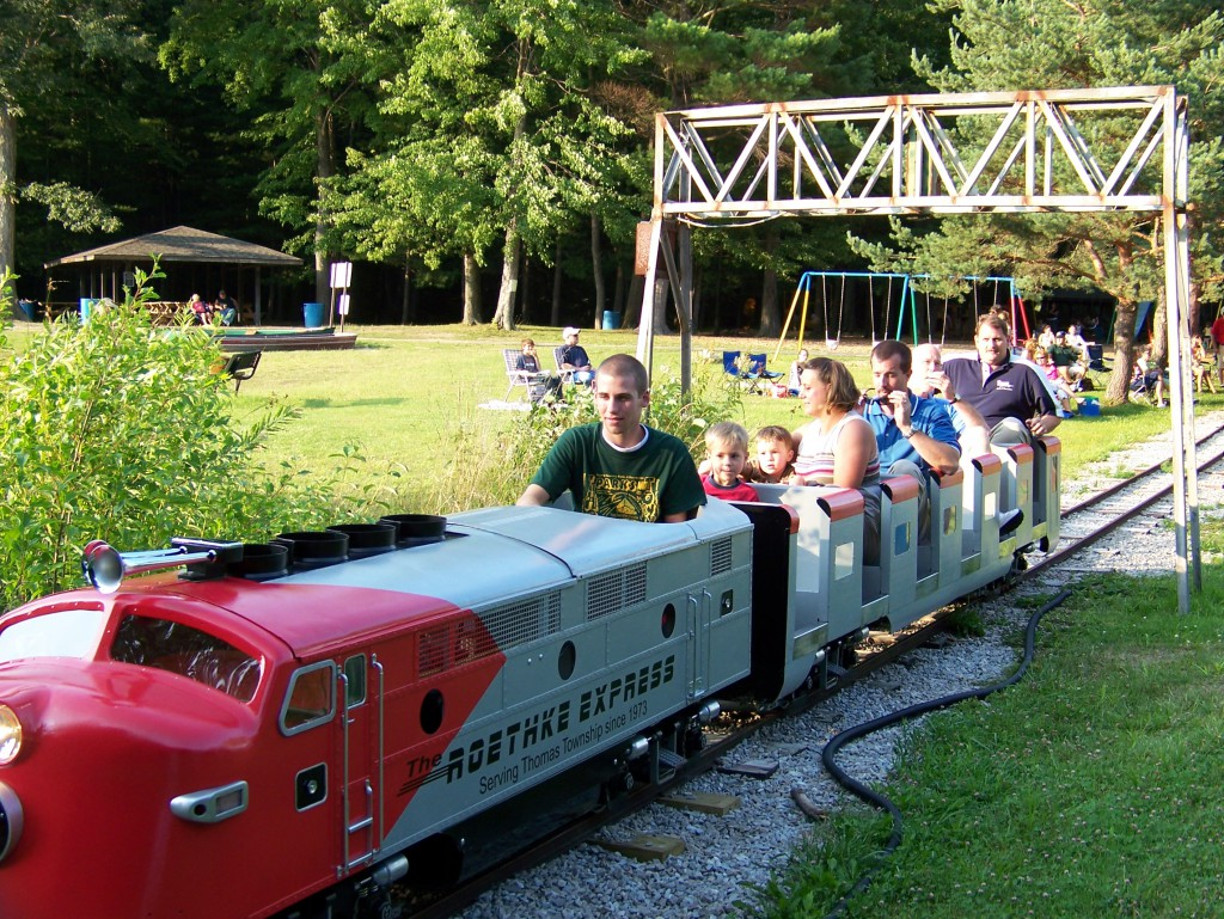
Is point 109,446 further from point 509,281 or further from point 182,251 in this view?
point 509,281

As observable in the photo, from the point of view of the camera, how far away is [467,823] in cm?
466

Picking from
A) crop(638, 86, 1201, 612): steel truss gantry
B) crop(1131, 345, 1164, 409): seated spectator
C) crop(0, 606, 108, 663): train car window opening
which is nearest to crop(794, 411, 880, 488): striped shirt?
crop(638, 86, 1201, 612): steel truss gantry

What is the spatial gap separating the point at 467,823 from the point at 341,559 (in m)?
1.05

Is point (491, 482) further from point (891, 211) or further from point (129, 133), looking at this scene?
point (129, 133)

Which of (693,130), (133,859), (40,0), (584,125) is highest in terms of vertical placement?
(40,0)

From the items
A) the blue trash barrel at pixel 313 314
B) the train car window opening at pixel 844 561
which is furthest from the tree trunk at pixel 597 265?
the train car window opening at pixel 844 561

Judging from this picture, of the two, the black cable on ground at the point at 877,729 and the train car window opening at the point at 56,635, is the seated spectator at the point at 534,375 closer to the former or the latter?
the black cable on ground at the point at 877,729

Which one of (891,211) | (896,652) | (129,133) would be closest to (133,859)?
(896,652)

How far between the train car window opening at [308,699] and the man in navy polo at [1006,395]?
7688 millimetres

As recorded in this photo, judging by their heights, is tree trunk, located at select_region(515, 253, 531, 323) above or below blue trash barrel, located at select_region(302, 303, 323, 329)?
above

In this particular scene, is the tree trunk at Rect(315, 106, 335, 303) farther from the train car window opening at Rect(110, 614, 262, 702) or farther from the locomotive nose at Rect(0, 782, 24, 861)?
the locomotive nose at Rect(0, 782, 24, 861)

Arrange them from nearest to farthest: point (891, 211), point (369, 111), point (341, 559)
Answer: point (341, 559), point (891, 211), point (369, 111)

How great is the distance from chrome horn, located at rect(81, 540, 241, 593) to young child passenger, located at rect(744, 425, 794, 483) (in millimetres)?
4334

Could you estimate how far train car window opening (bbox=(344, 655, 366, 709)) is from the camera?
13.0ft
